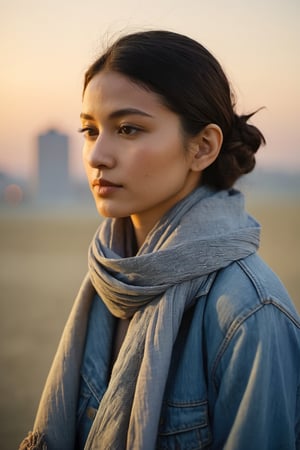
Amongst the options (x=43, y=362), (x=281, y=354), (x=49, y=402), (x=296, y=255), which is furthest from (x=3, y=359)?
(x=296, y=255)

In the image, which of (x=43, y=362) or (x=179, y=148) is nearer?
(x=179, y=148)

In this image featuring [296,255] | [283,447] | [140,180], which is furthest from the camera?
[296,255]

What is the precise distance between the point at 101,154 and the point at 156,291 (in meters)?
0.56

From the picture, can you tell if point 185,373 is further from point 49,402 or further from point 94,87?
point 94,87

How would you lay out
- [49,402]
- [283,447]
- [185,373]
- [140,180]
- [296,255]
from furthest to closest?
[296,255], [49,402], [140,180], [185,373], [283,447]

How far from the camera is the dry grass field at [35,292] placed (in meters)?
4.82

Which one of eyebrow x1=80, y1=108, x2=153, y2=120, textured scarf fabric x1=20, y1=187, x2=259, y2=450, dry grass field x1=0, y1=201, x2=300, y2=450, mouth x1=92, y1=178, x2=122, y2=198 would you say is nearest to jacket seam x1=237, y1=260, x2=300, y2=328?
textured scarf fabric x1=20, y1=187, x2=259, y2=450

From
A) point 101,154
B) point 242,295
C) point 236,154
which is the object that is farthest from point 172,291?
point 236,154

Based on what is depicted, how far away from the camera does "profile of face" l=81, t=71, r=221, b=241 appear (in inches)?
78.3

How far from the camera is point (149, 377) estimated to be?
72.2 inches

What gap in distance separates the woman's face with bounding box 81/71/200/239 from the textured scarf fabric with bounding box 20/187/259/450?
0.14m

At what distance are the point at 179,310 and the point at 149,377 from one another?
26 centimetres

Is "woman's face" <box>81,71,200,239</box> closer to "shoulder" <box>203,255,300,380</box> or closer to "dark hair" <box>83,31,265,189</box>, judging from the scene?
"dark hair" <box>83,31,265,189</box>

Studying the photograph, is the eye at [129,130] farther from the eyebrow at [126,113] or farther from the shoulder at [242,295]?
the shoulder at [242,295]
